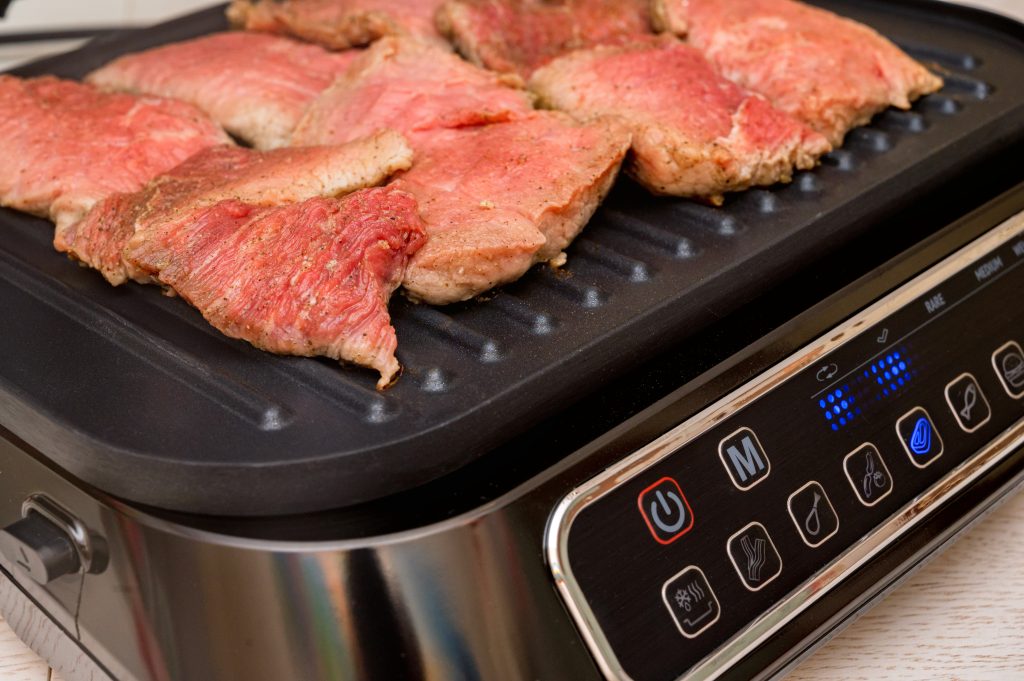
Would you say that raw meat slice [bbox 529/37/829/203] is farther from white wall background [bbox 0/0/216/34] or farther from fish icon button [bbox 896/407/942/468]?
white wall background [bbox 0/0/216/34]

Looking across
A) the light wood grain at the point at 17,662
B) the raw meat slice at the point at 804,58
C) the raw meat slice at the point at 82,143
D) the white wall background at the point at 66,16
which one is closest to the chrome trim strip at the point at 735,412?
the raw meat slice at the point at 804,58

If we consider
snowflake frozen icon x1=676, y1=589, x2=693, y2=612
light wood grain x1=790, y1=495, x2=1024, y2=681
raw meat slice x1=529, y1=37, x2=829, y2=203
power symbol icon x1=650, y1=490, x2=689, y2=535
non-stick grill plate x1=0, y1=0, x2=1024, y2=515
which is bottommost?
light wood grain x1=790, y1=495, x2=1024, y2=681

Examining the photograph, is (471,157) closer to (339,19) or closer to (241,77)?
(241,77)

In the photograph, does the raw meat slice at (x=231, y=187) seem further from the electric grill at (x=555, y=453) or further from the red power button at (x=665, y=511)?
the red power button at (x=665, y=511)

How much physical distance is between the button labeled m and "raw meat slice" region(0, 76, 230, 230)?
2.67 ft

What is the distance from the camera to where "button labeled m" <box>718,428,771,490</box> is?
1104 mm

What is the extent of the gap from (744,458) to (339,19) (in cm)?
108

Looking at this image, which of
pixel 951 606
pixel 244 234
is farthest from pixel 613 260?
pixel 951 606

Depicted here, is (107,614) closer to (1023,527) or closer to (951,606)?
(951,606)

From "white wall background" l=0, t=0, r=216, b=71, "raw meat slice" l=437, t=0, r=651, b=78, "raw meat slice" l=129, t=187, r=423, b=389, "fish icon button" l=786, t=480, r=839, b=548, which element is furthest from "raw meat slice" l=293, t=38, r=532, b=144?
"white wall background" l=0, t=0, r=216, b=71

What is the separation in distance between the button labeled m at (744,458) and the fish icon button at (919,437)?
7.9 inches

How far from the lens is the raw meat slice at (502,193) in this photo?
117 centimetres

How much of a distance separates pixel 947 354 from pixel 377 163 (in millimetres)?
711

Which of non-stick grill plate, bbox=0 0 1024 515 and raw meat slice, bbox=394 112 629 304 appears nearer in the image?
non-stick grill plate, bbox=0 0 1024 515
